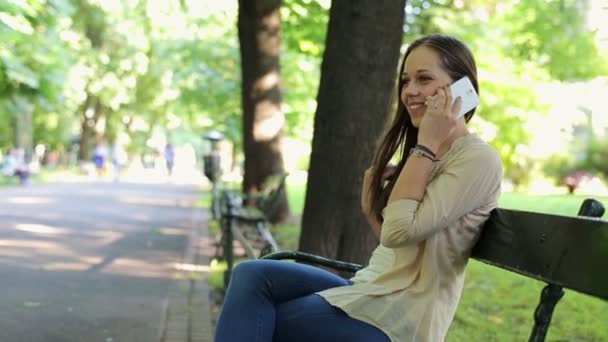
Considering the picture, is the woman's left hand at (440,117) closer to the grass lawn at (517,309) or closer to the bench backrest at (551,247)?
the bench backrest at (551,247)

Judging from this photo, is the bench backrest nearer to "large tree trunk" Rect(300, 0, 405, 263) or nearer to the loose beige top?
the loose beige top

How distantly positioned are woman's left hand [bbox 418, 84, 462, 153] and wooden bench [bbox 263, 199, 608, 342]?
1.11ft

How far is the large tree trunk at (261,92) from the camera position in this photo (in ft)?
40.3

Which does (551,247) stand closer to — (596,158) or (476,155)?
(476,155)

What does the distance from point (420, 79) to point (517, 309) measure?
3780 millimetres

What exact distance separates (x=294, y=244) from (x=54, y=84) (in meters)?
8.63

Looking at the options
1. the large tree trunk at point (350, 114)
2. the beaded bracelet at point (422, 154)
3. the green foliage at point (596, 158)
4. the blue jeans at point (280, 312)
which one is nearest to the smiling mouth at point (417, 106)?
the beaded bracelet at point (422, 154)

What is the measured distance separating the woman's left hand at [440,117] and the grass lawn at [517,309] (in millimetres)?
1572

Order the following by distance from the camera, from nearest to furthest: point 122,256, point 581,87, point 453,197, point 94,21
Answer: point 453,197, point 122,256, point 581,87, point 94,21

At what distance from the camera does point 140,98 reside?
48469mm

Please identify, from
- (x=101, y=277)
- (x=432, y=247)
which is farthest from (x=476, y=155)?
(x=101, y=277)

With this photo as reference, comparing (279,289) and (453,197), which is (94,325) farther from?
(453,197)

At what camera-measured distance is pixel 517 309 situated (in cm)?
618

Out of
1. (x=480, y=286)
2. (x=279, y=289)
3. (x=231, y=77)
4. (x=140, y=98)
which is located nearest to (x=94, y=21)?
(x=140, y=98)
